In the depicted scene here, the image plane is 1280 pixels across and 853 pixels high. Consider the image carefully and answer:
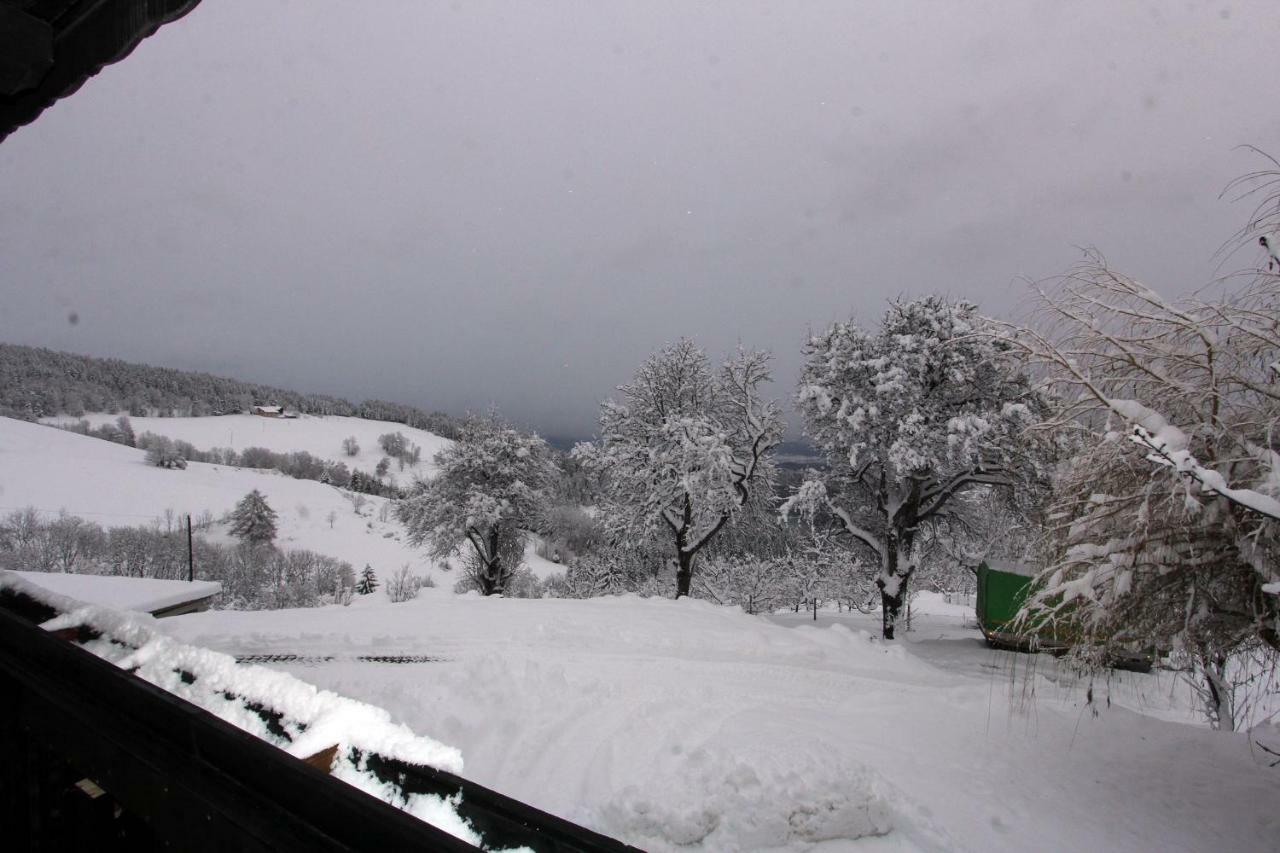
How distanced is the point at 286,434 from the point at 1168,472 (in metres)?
99.9

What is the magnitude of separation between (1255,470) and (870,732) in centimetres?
463

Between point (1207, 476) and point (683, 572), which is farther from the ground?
point (1207, 476)

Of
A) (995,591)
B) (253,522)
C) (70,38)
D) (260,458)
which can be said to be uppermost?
(70,38)

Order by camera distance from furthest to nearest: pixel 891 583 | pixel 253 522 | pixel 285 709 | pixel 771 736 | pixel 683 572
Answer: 1. pixel 253 522
2. pixel 683 572
3. pixel 891 583
4. pixel 771 736
5. pixel 285 709

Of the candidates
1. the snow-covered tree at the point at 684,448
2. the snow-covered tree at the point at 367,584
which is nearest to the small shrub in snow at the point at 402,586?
the snow-covered tree at the point at 367,584

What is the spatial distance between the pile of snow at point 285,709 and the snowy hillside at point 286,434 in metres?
71.1

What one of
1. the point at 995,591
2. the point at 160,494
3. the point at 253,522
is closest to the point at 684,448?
the point at 995,591

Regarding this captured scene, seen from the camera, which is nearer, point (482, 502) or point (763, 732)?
point (763, 732)

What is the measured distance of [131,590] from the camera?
33.7 feet

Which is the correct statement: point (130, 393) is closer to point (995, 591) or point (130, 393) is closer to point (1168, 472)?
point (995, 591)

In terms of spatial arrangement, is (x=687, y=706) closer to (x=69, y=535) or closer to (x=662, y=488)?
(x=662, y=488)

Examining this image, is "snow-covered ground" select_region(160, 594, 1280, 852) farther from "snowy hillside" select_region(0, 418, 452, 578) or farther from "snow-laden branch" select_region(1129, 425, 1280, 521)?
"snowy hillside" select_region(0, 418, 452, 578)

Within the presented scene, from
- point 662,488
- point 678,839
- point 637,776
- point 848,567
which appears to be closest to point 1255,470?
point 678,839

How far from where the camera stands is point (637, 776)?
5.34 meters
